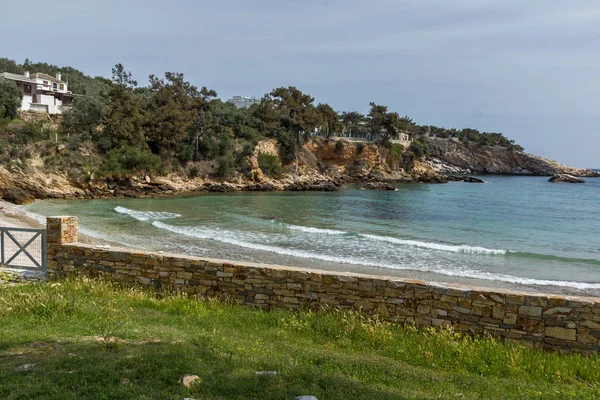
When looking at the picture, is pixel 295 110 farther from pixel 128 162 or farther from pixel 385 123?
pixel 128 162

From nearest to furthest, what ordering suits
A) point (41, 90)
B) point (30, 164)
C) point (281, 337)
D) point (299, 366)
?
point (299, 366) < point (281, 337) < point (30, 164) < point (41, 90)

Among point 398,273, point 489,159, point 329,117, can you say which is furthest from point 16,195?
point 489,159

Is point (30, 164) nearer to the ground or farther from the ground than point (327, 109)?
nearer to the ground

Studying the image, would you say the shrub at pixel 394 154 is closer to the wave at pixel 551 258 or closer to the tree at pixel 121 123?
the tree at pixel 121 123

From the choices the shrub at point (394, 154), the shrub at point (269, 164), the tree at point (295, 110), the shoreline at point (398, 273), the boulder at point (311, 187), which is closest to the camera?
the shoreline at point (398, 273)

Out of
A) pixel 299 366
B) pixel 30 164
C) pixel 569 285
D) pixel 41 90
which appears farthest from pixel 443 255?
pixel 41 90

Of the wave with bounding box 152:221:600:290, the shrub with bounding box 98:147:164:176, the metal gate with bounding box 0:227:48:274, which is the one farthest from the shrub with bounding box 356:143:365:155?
the metal gate with bounding box 0:227:48:274

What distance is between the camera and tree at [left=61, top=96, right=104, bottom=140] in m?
50.6

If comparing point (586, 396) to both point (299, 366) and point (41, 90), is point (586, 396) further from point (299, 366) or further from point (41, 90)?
point (41, 90)

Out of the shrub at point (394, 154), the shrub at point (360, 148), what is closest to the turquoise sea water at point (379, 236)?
the shrub at point (360, 148)

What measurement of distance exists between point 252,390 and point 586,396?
13.4ft

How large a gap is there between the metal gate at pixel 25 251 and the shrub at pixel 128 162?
36.6 m

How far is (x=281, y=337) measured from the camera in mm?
6984

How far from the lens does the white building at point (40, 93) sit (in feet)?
188
